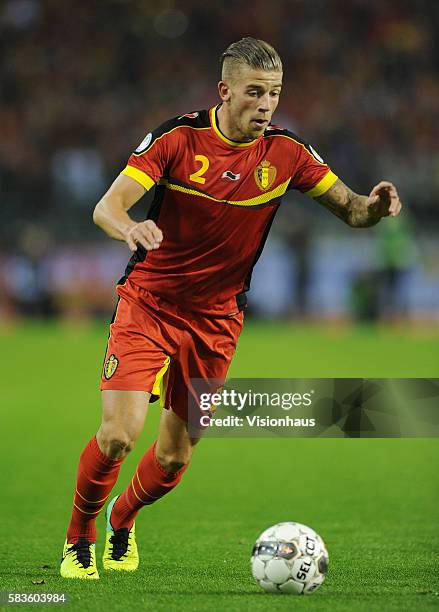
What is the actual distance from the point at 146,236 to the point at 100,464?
1191mm

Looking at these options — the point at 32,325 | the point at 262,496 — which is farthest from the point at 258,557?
the point at 32,325

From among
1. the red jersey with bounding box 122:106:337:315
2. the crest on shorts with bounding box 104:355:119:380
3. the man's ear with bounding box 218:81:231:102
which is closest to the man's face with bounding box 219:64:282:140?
the man's ear with bounding box 218:81:231:102

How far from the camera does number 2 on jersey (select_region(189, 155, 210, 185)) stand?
4.72 meters

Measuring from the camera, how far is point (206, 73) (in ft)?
76.7

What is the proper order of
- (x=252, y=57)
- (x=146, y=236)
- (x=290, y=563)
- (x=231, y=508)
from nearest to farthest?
(x=146, y=236) < (x=290, y=563) < (x=252, y=57) < (x=231, y=508)

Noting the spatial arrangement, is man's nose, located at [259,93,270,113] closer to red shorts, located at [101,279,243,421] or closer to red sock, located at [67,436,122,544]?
red shorts, located at [101,279,243,421]

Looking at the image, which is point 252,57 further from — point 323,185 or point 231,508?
point 231,508

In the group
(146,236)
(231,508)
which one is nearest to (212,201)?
(146,236)

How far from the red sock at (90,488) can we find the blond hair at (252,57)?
66.1 inches

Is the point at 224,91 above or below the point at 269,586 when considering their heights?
above

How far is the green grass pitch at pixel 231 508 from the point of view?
426 cm

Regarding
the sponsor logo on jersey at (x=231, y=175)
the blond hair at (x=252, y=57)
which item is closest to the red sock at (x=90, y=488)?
the sponsor logo on jersey at (x=231, y=175)

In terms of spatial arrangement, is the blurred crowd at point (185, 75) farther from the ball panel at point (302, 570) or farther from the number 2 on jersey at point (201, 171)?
the ball panel at point (302, 570)

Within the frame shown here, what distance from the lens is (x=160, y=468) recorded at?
498cm
